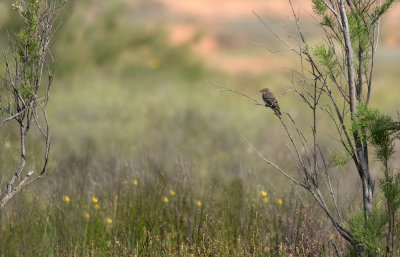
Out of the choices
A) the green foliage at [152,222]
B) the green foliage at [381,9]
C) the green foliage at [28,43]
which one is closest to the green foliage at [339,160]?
the green foliage at [152,222]

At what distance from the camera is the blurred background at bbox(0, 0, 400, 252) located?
6.48m

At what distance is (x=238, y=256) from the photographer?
414cm

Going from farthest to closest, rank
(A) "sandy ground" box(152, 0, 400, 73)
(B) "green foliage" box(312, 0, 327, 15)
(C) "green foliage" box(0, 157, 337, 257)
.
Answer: (A) "sandy ground" box(152, 0, 400, 73) < (C) "green foliage" box(0, 157, 337, 257) < (B) "green foliage" box(312, 0, 327, 15)

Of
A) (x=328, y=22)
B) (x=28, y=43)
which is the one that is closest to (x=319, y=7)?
(x=328, y=22)

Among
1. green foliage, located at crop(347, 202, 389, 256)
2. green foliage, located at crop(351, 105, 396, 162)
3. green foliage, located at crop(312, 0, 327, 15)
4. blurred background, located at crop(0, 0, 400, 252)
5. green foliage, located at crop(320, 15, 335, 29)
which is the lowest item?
green foliage, located at crop(347, 202, 389, 256)

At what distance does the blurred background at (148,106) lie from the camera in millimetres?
6477

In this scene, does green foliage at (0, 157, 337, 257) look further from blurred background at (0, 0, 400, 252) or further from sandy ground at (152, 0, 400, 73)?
sandy ground at (152, 0, 400, 73)

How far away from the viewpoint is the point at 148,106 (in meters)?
12.3

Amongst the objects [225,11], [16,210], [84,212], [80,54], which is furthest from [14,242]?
[225,11]

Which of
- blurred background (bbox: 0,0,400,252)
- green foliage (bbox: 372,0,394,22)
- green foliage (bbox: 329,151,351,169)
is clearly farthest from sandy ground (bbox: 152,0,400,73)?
green foliage (bbox: 329,151,351,169)

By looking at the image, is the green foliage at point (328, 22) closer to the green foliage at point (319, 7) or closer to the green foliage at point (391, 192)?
the green foliage at point (319, 7)

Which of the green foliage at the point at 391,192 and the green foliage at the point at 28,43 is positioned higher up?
the green foliage at the point at 28,43

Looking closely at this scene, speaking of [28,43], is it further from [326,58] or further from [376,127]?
[376,127]

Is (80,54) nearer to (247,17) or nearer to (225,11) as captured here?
(247,17)
